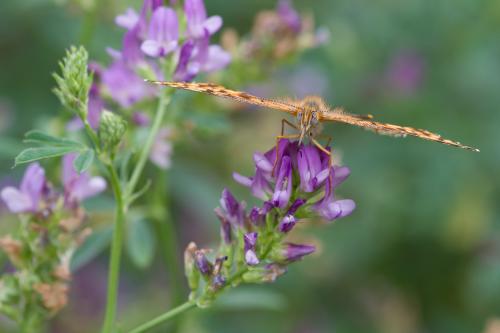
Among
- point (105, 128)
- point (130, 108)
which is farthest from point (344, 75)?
point (105, 128)

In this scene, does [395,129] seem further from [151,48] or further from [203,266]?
[151,48]

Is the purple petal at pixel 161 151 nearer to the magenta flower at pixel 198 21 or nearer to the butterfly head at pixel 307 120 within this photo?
the magenta flower at pixel 198 21

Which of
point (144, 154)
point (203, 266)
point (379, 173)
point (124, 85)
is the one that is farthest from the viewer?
point (379, 173)

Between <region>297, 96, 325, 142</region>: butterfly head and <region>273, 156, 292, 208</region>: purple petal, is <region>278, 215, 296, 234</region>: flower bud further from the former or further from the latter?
<region>297, 96, 325, 142</region>: butterfly head

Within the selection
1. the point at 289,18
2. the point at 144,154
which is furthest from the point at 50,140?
the point at 289,18

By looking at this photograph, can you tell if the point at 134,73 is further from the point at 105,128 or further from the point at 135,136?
the point at 105,128

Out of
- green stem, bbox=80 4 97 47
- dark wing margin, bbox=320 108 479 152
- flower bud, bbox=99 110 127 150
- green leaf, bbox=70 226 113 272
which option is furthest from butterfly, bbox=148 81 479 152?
green stem, bbox=80 4 97 47

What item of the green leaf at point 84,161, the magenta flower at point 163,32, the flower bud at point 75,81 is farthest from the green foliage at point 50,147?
the magenta flower at point 163,32
